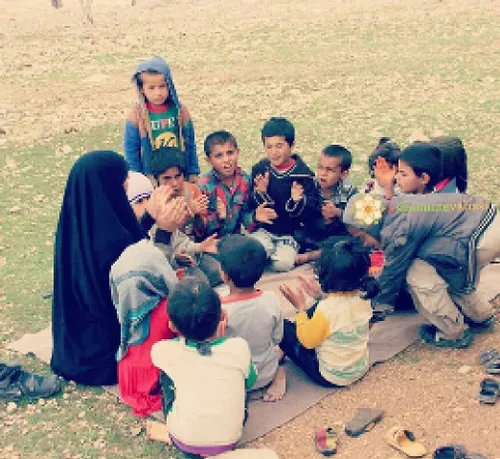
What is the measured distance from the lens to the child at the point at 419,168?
4.95 metres

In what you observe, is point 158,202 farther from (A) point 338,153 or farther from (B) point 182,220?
(A) point 338,153

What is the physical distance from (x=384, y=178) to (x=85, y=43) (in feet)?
41.3

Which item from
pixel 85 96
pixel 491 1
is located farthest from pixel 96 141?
pixel 491 1

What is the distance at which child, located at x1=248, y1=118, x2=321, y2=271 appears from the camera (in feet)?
19.3

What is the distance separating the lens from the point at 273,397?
4258mm

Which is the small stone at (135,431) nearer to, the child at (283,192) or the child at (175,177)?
the child at (175,177)

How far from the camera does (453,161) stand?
5105 millimetres

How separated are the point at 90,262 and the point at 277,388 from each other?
133cm

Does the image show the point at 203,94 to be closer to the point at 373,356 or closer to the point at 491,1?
the point at 373,356

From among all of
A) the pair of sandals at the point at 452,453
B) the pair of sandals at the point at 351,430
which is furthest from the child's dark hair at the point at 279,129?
the pair of sandals at the point at 452,453

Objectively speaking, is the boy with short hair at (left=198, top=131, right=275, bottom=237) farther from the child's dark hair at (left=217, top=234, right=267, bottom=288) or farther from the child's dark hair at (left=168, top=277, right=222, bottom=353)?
the child's dark hair at (left=168, top=277, right=222, bottom=353)

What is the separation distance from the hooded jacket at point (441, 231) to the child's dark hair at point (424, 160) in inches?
18.1

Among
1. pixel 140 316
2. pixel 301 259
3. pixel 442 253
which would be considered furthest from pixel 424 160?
pixel 140 316

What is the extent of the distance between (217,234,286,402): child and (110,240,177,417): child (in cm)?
37
